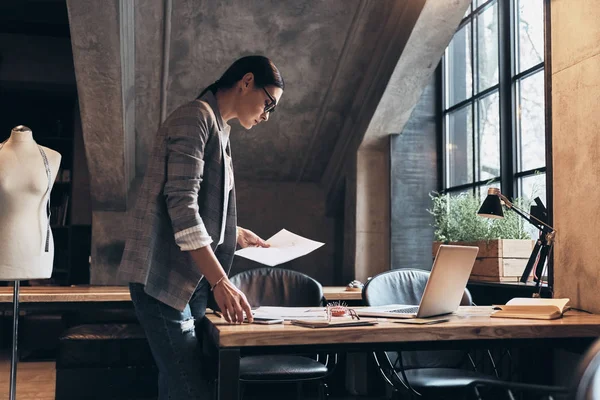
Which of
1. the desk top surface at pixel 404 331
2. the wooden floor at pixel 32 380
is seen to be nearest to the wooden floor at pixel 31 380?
the wooden floor at pixel 32 380

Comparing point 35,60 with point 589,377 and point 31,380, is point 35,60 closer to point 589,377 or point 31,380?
point 31,380

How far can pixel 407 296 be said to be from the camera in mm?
3348

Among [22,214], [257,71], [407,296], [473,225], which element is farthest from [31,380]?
[257,71]

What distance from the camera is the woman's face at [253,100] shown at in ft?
7.02

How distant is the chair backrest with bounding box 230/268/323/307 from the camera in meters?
3.63

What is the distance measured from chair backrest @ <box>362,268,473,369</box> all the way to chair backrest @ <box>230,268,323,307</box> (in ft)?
1.39

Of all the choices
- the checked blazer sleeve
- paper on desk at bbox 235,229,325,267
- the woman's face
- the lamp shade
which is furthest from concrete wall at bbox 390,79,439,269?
the checked blazer sleeve

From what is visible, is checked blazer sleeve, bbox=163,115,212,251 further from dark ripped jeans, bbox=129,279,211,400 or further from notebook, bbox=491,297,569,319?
notebook, bbox=491,297,569,319

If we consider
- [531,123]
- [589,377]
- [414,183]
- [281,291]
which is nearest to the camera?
[589,377]

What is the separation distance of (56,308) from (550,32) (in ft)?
10.3

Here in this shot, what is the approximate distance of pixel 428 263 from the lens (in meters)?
6.26

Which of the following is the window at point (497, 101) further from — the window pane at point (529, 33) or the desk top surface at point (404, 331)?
the desk top surface at point (404, 331)

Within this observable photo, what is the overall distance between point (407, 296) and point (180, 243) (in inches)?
67.9

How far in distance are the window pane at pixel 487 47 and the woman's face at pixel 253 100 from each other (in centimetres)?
340
